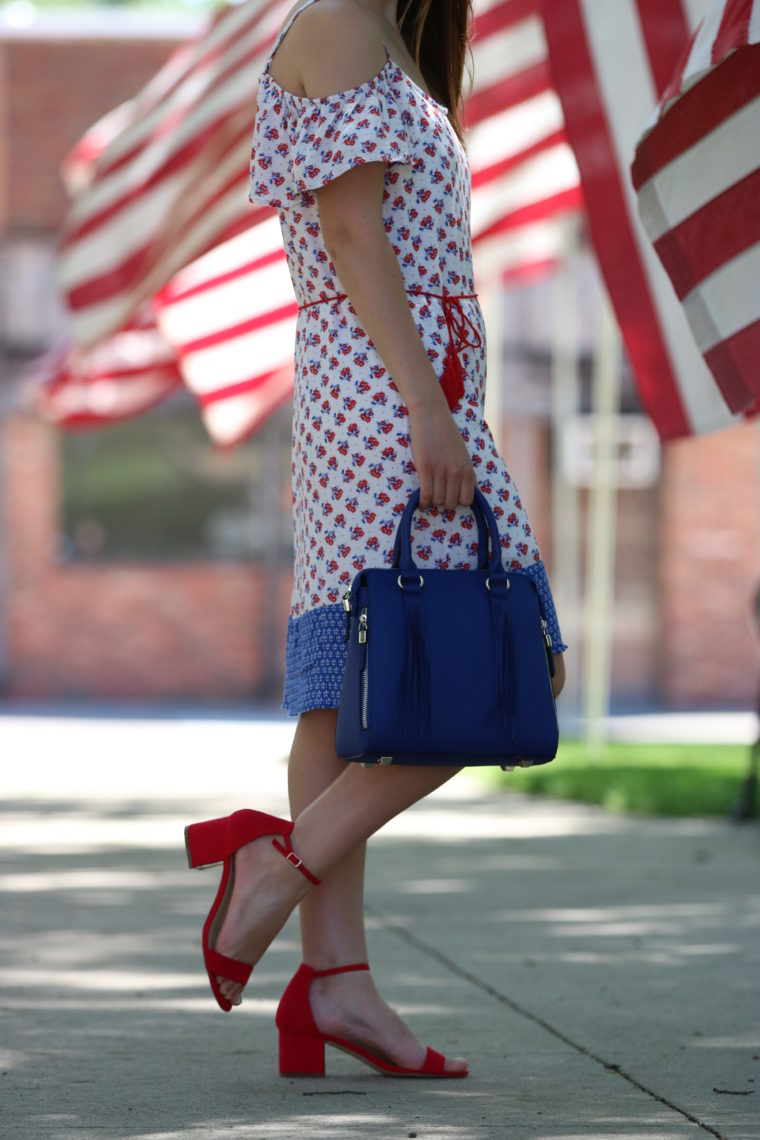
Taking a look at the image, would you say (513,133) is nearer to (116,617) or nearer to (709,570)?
(116,617)

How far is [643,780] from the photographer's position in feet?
28.9

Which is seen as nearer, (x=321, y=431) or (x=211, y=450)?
(x=321, y=431)

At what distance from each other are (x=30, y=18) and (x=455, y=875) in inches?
644

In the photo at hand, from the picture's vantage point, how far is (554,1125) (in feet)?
9.14


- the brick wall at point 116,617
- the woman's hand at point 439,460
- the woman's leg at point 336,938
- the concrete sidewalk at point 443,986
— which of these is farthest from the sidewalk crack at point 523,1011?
the brick wall at point 116,617

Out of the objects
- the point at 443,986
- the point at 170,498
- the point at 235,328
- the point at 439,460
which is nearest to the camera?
the point at 439,460

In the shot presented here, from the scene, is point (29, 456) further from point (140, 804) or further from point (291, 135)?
point (291, 135)

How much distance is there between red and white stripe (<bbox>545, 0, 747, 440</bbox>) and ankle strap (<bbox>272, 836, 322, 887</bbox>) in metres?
2.29

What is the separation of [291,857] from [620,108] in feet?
9.73

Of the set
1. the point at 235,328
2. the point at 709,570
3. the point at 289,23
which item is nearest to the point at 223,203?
the point at 235,328

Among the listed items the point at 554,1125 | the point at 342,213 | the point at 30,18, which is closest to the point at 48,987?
the point at 554,1125

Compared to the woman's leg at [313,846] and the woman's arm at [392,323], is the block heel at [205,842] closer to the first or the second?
the woman's leg at [313,846]

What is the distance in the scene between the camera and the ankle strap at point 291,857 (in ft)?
9.73

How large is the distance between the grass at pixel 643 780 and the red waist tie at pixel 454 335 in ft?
15.9
